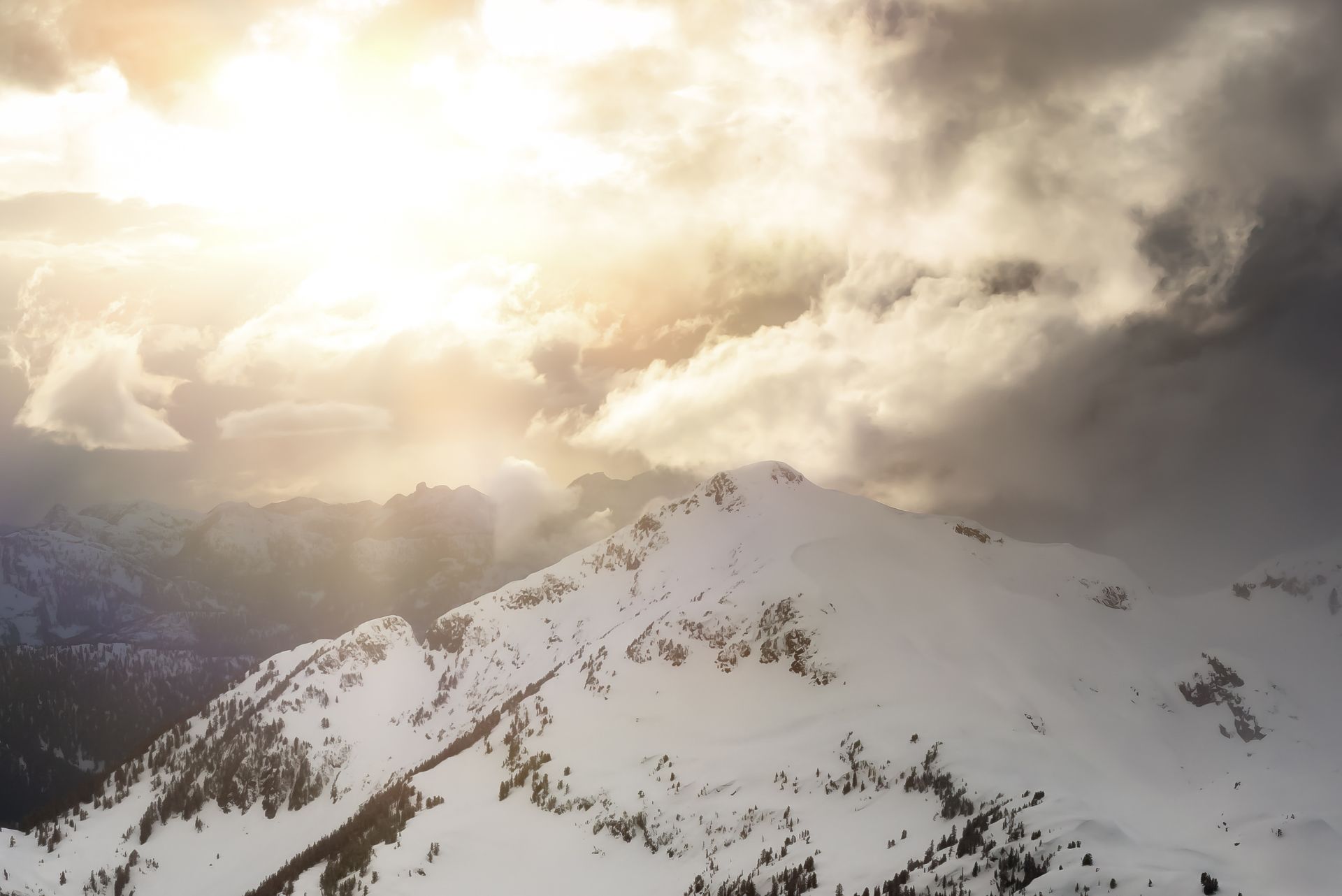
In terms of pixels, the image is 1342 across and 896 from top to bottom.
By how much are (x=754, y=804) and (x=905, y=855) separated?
1313 inches

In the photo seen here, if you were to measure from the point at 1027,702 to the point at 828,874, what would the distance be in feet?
308

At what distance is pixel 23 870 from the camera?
531 ft

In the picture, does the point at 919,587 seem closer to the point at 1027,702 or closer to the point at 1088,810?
the point at 1027,702

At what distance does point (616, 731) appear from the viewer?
139625 mm

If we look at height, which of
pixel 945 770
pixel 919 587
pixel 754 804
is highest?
pixel 919 587

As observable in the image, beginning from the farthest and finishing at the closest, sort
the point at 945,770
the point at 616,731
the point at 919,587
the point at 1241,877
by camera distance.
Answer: the point at 919,587
the point at 616,731
the point at 945,770
the point at 1241,877

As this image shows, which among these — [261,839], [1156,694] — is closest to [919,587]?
[1156,694]

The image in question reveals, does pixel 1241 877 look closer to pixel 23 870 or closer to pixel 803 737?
pixel 803 737

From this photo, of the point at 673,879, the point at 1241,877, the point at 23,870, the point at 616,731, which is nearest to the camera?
the point at 1241,877

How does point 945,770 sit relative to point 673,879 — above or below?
above

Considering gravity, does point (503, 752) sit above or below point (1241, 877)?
below

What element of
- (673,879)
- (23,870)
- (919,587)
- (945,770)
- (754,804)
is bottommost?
(23,870)

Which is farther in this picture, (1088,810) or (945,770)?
(945,770)

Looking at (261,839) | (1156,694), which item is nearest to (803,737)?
(1156,694)
